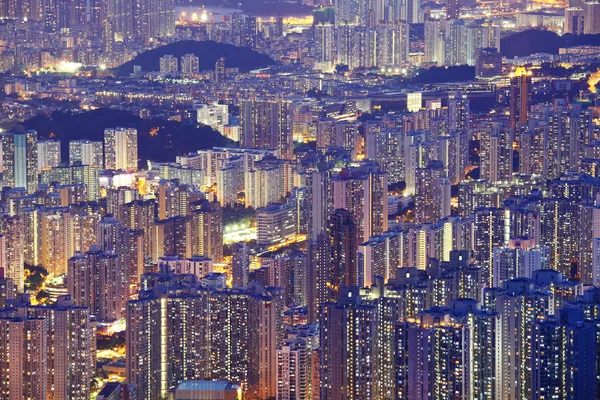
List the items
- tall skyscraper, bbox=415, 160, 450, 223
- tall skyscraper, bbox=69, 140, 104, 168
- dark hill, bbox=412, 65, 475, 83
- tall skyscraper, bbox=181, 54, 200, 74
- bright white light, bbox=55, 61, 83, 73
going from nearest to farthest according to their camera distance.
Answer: tall skyscraper, bbox=415, 160, 450, 223, tall skyscraper, bbox=69, 140, 104, 168, dark hill, bbox=412, 65, 475, 83, bright white light, bbox=55, 61, 83, 73, tall skyscraper, bbox=181, 54, 200, 74

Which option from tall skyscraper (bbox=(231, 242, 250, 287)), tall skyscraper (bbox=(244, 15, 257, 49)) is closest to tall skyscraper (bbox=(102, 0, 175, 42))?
tall skyscraper (bbox=(244, 15, 257, 49))

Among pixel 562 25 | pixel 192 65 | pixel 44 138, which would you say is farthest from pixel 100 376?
pixel 562 25

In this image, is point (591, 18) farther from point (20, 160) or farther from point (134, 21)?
point (20, 160)

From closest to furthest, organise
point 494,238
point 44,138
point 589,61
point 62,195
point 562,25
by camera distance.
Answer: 1. point 494,238
2. point 62,195
3. point 44,138
4. point 589,61
5. point 562,25

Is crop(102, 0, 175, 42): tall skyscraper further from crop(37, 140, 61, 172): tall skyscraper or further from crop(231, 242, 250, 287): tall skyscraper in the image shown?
crop(231, 242, 250, 287): tall skyscraper

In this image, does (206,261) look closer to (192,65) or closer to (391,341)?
(391,341)

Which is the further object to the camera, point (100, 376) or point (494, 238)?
point (494, 238)

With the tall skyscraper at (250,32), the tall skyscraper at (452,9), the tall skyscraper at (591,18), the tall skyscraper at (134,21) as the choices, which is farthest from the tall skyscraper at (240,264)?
the tall skyscraper at (452,9)
